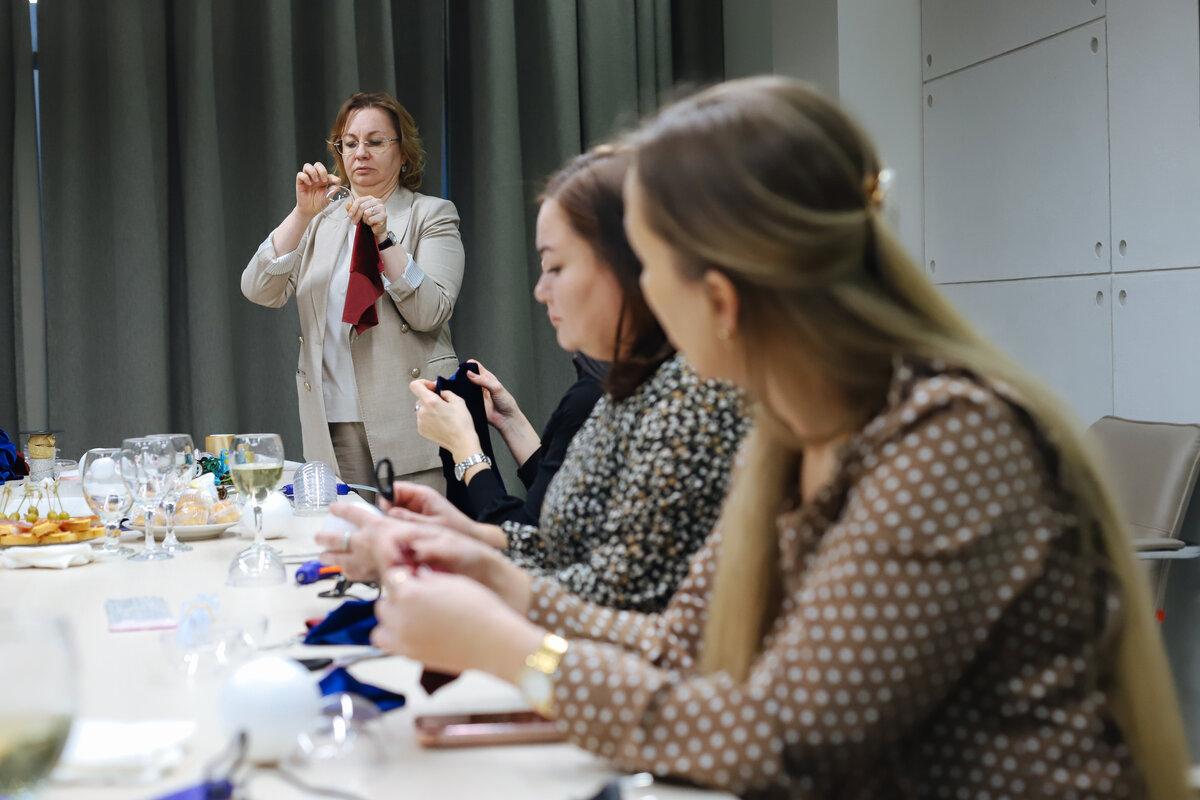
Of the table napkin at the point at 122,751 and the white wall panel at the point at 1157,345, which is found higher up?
the white wall panel at the point at 1157,345

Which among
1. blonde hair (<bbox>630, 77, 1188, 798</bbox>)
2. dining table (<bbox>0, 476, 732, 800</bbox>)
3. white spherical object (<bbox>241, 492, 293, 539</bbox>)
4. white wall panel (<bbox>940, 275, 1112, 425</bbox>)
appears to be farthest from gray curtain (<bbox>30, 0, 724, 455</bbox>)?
blonde hair (<bbox>630, 77, 1188, 798</bbox>)

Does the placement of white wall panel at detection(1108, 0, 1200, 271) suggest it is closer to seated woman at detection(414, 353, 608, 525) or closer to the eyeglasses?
seated woman at detection(414, 353, 608, 525)

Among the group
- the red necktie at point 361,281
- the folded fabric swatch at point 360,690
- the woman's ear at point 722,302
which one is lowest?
the folded fabric swatch at point 360,690

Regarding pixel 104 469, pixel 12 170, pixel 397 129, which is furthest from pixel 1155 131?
pixel 12 170

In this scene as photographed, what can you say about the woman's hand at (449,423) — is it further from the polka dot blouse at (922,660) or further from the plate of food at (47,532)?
the polka dot blouse at (922,660)

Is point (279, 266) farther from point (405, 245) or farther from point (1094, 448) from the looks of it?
A: point (1094, 448)

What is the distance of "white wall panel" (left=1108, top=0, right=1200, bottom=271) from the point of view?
268 cm

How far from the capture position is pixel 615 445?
1.36 metres

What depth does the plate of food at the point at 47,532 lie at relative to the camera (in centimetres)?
168

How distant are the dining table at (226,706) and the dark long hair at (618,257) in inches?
16.9

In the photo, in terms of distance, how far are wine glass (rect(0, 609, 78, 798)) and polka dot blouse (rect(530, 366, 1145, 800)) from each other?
1.02 feet

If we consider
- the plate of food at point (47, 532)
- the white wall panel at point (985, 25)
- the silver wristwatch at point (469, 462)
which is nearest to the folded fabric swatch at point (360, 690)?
the plate of food at point (47, 532)

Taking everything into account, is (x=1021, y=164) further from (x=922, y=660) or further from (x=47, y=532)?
(x=922, y=660)

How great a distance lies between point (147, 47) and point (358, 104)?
1027 millimetres
